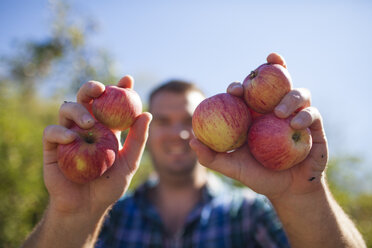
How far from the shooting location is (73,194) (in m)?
1.87

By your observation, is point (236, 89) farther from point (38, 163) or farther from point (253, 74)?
point (38, 163)

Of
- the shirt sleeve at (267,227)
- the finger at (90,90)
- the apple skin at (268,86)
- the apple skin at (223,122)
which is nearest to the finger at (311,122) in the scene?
the apple skin at (268,86)

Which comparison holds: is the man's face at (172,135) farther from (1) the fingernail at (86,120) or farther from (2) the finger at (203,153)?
(1) the fingernail at (86,120)

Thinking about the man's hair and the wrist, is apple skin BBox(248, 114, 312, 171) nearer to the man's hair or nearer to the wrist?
the wrist

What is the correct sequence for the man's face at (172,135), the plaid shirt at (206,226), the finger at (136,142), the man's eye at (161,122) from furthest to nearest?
1. the man's eye at (161,122)
2. the man's face at (172,135)
3. the plaid shirt at (206,226)
4. the finger at (136,142)

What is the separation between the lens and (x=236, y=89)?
1.88m

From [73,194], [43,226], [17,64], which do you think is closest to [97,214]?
[73,194]

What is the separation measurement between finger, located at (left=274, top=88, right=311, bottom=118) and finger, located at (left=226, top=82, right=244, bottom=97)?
12.5 inches

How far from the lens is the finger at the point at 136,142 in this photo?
2027 mm

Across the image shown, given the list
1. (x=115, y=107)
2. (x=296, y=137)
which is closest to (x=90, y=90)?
(x=115, y=107)

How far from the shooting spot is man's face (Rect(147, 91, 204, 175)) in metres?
3.37

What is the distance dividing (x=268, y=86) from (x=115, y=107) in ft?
3.67

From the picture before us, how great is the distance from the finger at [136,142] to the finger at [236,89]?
0.68m

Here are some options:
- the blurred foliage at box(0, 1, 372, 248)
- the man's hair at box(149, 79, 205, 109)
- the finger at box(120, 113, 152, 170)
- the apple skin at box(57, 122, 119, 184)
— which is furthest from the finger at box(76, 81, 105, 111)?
the blurred foliage at box(0, 1, 372, 248)
